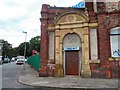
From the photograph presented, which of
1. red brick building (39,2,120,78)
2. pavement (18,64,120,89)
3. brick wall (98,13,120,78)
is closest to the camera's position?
pavement (18,64,120,89)

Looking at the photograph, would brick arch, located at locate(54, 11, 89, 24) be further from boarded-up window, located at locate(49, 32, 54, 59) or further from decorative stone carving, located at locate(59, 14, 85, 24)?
boarded-up window, located at locate(49, 32, 54, 59)

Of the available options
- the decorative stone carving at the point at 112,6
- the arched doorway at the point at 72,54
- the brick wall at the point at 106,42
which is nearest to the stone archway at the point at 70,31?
the arched doorway at the point at 72,54

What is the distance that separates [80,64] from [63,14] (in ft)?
15.8

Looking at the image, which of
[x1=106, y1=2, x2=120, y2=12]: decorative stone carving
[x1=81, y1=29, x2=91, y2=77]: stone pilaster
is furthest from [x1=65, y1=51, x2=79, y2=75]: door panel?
[x1=106, y1=2, x2=120, y2=12]: decorative stone carving

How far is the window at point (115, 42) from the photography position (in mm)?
16906

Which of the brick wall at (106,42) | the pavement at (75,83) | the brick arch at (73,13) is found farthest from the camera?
the brick arch at (73,13)

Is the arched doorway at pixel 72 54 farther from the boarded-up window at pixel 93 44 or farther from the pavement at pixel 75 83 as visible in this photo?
the pavement at pixel 75 83

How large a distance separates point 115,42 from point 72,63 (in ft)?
13.9

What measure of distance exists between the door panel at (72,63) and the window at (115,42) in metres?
3.19

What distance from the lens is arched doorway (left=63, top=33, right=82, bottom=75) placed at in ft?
59.4

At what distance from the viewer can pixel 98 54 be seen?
1719 centimetres

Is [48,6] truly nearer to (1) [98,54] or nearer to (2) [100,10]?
(2) [100,10]

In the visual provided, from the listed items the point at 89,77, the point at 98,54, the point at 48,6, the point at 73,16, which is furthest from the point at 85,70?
the point at 48,6

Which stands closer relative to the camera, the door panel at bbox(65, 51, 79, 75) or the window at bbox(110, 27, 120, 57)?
the window at bbox(110, 27, 120, 57)
